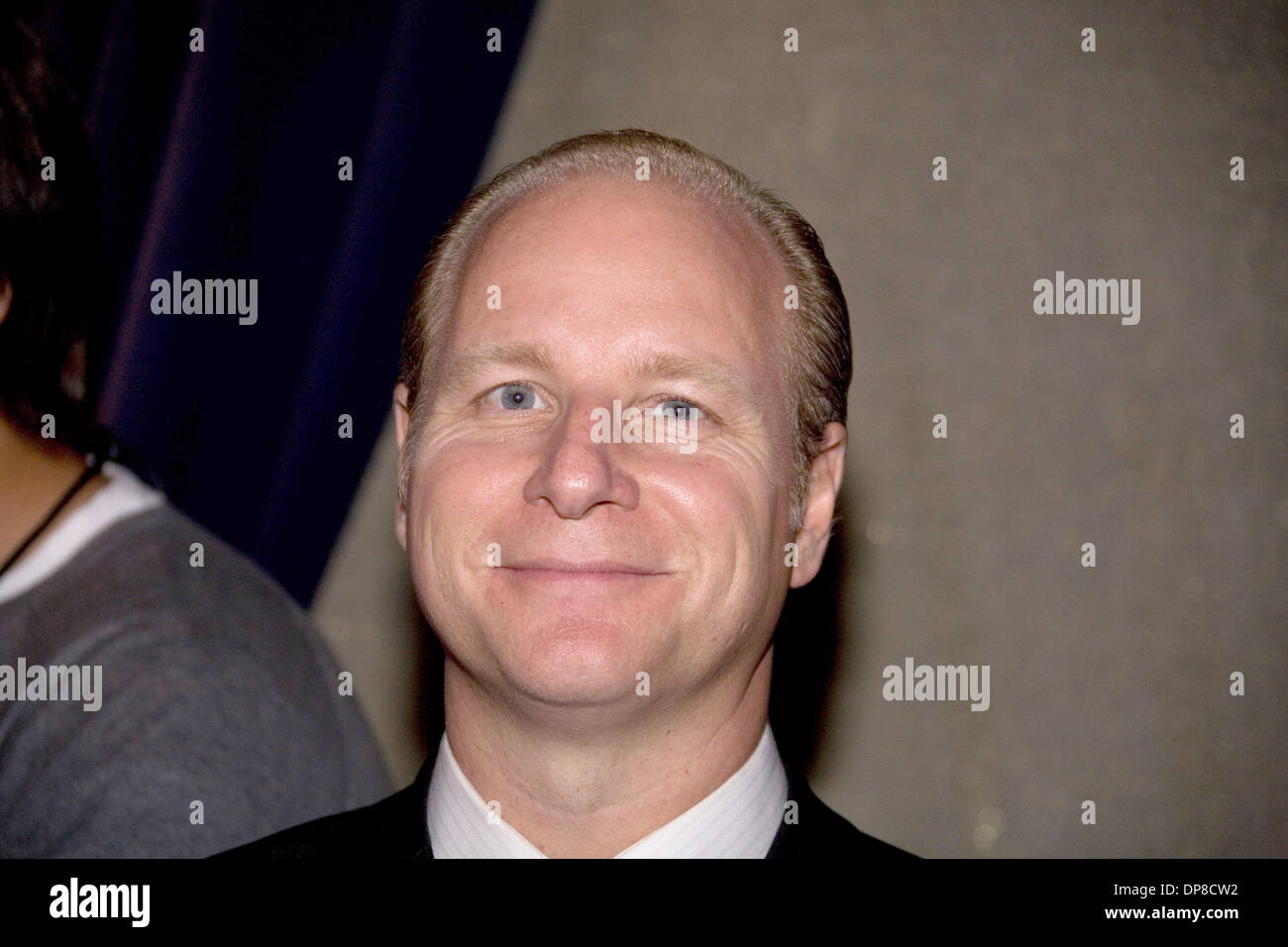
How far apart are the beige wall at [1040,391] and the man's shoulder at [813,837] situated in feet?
2.49

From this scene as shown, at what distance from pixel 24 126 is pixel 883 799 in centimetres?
167

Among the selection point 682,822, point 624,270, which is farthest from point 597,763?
point 624,270

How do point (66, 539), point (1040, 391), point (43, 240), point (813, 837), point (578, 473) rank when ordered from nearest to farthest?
point (578, 473) → point (813, 837) → point (66, 539) → point (43, 240) → point (1040, 391)

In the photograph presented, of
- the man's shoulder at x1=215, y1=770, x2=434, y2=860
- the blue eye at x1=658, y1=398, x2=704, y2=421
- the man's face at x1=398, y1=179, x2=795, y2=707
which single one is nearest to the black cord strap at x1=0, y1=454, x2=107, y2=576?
the man's shoulder at x1=215, y1=770, x2=434, y2=860

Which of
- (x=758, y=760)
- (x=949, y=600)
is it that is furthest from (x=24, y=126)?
(x=949, y=600)

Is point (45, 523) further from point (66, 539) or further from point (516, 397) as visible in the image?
point (516, 397)

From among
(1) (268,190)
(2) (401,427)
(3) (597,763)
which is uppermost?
(1) (268,190)

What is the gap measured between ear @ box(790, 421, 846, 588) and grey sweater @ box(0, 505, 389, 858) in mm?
747

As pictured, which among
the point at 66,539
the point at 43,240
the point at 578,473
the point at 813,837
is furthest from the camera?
the point at 43,240

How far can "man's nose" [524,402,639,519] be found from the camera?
3.28 ft

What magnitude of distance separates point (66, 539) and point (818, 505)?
920mm

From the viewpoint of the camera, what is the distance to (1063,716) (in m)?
1.89

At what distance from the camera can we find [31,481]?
142 cm
